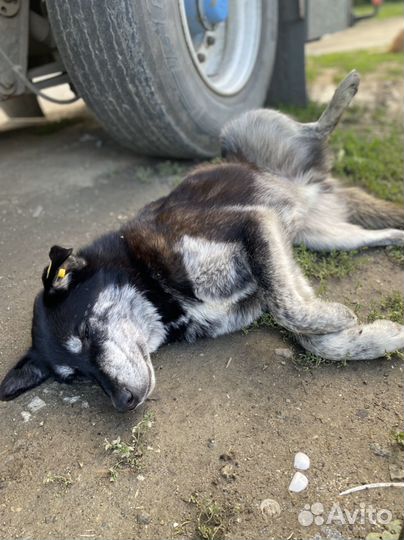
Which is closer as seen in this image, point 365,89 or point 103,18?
point 103,18

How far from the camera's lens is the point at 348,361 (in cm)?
250

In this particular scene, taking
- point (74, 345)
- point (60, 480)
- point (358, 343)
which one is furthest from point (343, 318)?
point (60, 480)

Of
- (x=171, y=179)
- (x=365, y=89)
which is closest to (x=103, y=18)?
(x=171, y=179)

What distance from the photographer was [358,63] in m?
7.39

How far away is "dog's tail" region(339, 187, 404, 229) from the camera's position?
344 cm

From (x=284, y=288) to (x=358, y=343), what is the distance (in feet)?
1.49

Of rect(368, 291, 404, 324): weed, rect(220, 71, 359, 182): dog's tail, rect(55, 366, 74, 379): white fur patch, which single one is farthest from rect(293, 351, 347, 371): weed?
rect(220, 71, 359, 182): dog's tail

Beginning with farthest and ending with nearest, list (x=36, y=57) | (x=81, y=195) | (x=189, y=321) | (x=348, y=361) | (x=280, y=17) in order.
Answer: (x=280, y=17), (x=36, y=57), (x=81, y=195), (x=189, y=321), (x=348, y=361)

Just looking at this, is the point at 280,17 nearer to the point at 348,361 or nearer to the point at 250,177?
the point at 250,177

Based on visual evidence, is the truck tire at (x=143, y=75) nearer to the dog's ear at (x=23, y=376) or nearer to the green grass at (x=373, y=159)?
the green grass at (x=373, y=159)

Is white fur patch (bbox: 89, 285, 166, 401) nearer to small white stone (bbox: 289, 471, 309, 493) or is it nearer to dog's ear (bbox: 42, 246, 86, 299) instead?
dog's ear (bbox: 42, 246, 86, 299)

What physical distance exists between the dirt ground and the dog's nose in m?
0.15

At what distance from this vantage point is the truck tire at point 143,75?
3.34 metres

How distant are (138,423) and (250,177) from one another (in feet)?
5.51
